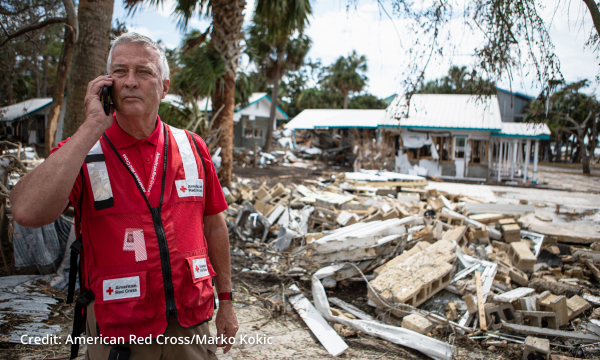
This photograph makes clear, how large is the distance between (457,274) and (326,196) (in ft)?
16.1

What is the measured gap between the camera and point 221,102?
8.73m

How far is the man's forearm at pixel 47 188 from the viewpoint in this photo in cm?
133

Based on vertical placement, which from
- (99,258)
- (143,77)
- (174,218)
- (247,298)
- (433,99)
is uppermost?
Result: (433,99)

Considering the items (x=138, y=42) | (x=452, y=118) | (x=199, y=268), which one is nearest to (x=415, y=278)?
(x=199, y=268)

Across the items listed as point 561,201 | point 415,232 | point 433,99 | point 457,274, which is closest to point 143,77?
point 457,274

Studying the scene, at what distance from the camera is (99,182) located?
156 cm

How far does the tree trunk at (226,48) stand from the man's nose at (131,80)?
23.3ft

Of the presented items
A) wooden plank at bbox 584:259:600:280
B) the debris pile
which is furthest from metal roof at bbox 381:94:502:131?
wooden plank at bbox 584:259:600:280

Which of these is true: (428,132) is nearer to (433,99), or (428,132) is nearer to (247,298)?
(433,99)

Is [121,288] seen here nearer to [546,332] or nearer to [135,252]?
[135,252]

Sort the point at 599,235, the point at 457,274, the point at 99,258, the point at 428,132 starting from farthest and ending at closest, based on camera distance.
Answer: the point at 428,132 < the point at 599,235 < the point at 457,274 < the point at 99,258

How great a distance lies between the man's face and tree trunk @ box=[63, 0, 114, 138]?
11.3 ft

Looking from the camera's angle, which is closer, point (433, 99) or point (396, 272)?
point (396, 272)

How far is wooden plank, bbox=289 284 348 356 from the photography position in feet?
11.7
